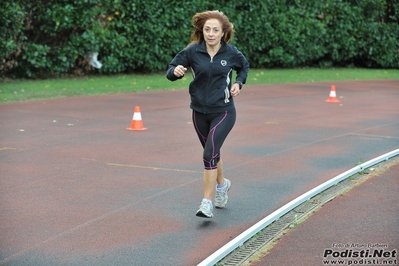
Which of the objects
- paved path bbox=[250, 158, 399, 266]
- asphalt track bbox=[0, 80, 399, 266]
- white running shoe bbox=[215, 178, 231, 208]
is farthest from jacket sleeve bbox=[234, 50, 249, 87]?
paved path bbox=[250, 158, 399, 266]

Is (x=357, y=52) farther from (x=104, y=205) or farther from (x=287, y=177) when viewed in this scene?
(x=104, y=205)

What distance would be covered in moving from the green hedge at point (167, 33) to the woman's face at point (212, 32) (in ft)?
44.0

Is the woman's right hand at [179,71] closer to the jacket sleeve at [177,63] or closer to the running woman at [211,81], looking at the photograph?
the running woman at [211,81]

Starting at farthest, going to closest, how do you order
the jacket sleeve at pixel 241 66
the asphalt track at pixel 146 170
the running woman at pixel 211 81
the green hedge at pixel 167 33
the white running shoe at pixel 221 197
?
the green hedge at pixel 167 33 → the white running shoe at pixel 221 197 → the jacket sleeve at pixel 241 66 → the running woman at pixel 211 81 → the asphalt track at pixel 146 170

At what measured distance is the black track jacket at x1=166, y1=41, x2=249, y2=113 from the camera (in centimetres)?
729

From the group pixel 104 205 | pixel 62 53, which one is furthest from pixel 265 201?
pixel 62 53

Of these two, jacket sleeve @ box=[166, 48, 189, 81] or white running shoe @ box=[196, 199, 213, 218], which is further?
jacket sleeve @ box=[166, 48, 189, 81]

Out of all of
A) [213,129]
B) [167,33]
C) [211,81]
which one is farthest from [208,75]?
[167,33]

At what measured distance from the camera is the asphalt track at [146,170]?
6516 mm

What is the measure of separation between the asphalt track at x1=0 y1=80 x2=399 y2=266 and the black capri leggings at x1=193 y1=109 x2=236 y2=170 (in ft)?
1.87

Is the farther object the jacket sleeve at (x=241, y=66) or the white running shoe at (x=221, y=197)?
the white running shoe at (x=221, y=197)

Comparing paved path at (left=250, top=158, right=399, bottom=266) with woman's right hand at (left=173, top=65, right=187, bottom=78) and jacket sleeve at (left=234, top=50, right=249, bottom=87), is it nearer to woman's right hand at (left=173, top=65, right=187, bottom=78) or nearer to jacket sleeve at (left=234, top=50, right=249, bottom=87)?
jacket sleeve at (left=234, top=50, right=249, bottom=87)

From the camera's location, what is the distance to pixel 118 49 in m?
24.4

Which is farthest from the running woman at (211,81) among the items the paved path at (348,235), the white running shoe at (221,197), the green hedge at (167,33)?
the green hedge at (167,33)
